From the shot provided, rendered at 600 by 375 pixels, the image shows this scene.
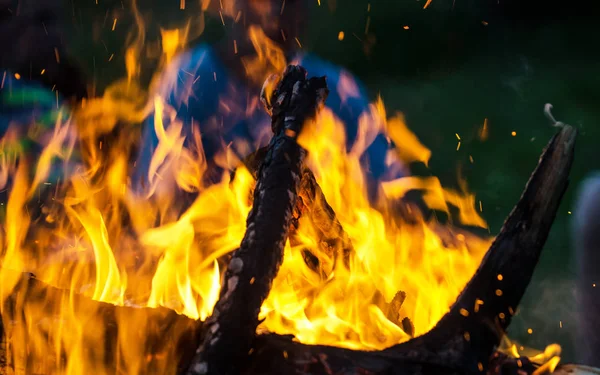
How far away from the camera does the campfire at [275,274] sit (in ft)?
7.84

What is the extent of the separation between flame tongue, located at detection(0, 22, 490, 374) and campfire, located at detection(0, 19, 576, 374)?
16mm

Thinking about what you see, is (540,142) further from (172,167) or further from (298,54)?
(172,167)

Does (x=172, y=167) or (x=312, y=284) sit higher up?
(x=172, y=167)

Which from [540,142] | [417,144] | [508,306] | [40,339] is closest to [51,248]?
[40,339]

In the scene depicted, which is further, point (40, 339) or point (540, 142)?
point (540, 142)

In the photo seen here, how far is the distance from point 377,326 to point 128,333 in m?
1.89

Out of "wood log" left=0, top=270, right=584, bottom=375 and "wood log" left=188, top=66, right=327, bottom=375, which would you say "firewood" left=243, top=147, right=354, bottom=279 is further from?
"wood log" left=0, top=270, right=584, bottom=375

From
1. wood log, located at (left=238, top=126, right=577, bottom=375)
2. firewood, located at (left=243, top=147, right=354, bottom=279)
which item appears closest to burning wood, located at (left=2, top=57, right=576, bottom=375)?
wood log, located at (left=238, top=126, right=577, bottom=375)

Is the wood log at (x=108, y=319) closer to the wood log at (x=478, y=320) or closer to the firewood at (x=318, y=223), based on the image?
the wood log at (x=478, y=320)

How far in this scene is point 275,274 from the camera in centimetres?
264

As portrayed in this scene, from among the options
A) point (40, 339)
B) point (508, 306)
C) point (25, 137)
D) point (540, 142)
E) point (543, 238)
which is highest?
point (540, 142)

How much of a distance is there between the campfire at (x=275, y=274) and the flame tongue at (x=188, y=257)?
0.02 meters

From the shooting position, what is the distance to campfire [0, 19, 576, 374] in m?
2.39

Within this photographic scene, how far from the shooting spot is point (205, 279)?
11.9 feet
